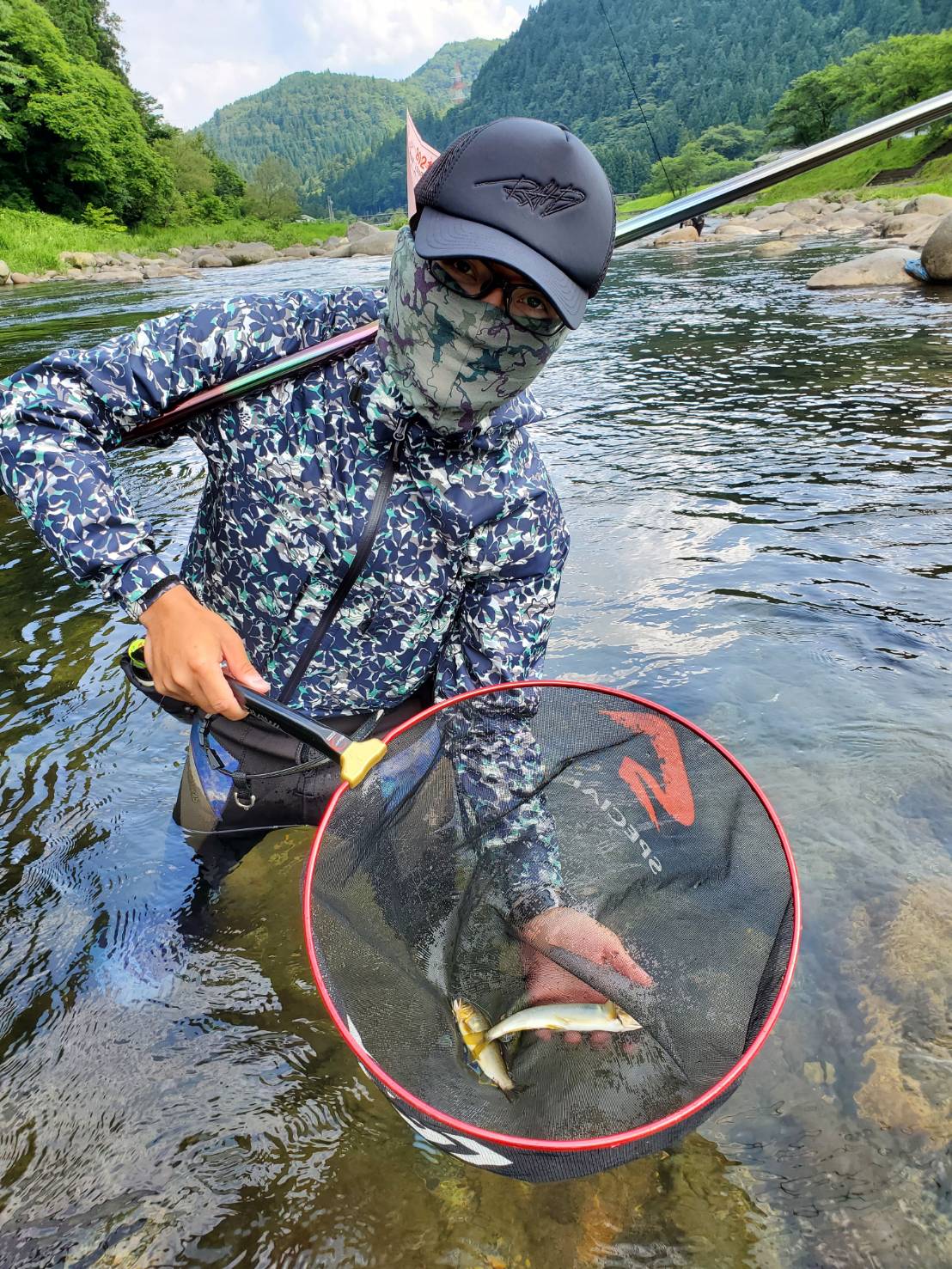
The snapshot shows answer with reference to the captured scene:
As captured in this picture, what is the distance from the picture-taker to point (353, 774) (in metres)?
1.57

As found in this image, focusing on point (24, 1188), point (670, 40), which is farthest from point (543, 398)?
point (670, 40)

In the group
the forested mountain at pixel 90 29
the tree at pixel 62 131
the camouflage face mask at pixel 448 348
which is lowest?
the camouflage face mask at pixel 448 348

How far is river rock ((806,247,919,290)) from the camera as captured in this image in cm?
1508

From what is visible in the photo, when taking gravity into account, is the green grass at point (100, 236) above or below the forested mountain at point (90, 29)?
below

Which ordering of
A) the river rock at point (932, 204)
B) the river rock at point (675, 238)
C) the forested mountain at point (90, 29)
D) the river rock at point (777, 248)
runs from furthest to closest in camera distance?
the forested mountain at point (90, 29)
the river rock at point (675, 238)
the river rock at point (932, 204)
the river rock at point (777, 248)

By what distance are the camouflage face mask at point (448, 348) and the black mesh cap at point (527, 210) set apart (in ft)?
0.39

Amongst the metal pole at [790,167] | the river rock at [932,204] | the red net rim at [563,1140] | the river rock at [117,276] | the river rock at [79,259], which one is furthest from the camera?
the river rock at [79,259]

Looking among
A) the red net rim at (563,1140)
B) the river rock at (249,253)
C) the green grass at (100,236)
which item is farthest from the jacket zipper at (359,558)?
the river rock at (249,253)

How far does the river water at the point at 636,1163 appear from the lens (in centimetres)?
192

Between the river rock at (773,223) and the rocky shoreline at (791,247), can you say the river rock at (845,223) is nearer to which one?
the rocky shoreline at (791,247)

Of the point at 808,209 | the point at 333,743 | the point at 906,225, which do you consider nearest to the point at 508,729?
the point at 333,743

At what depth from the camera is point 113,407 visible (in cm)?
193

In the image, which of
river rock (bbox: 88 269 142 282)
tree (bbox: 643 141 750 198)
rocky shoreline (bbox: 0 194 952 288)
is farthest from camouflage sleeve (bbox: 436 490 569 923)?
tree (bbox: 643 141 750 198)

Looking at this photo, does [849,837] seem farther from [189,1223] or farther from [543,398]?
[543,398]
